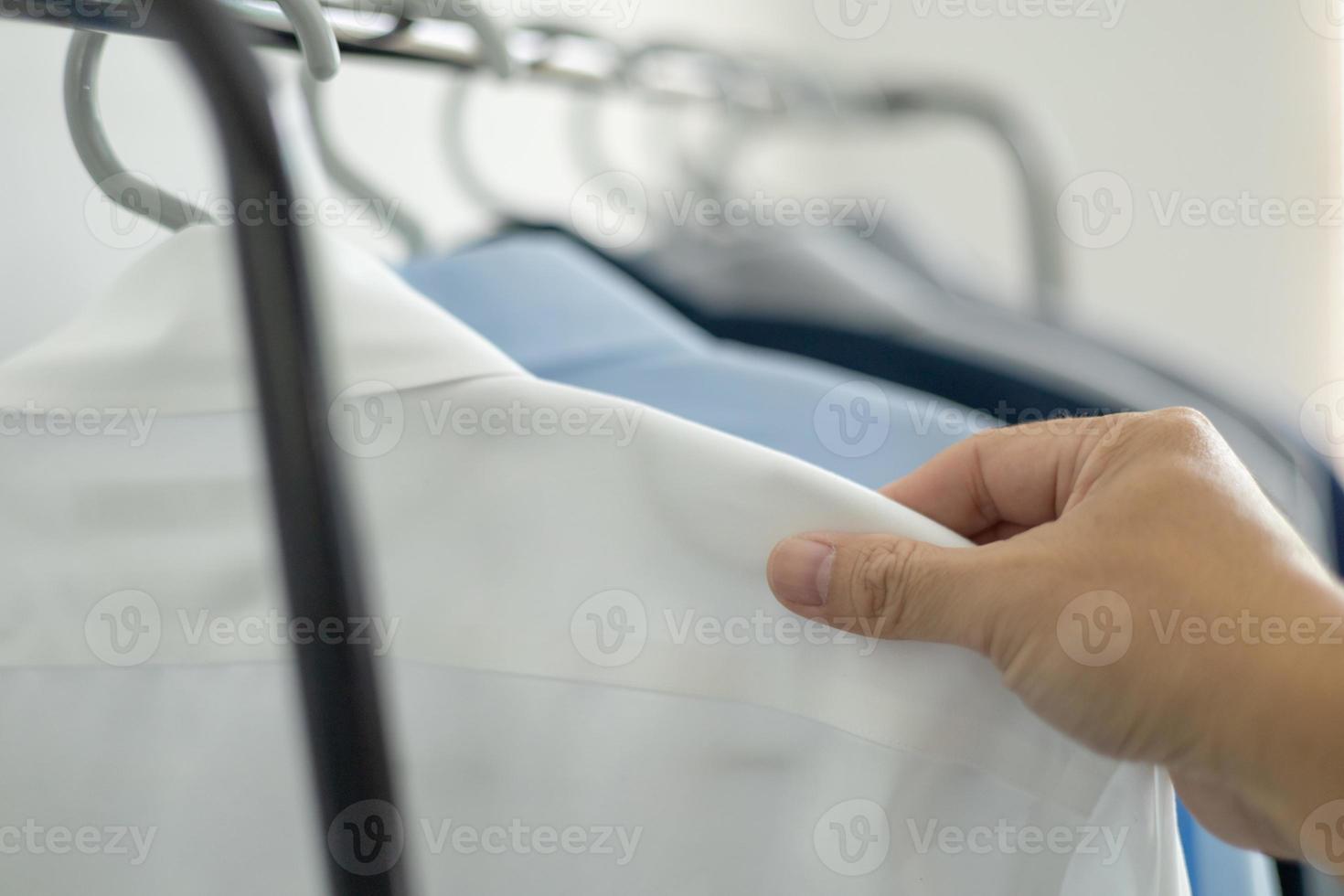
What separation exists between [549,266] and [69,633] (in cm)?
28

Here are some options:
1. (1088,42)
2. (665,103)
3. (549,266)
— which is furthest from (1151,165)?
(549,266)

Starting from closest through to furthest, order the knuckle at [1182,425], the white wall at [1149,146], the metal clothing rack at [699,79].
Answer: the knuckle at [1182,425] < the metal clothing rack at [699,79] < the white wall at [1149,146]

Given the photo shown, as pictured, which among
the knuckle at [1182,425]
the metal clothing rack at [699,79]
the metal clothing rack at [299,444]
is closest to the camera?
the metal clothing rack at [299,444]

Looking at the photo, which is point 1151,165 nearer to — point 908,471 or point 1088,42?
point 1088,42

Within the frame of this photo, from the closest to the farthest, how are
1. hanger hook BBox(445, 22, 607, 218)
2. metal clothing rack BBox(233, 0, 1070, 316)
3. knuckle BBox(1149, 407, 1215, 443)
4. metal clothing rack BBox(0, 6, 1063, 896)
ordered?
metal clothing rack BBox(0, 6, 1063, 896), knuckle BBox(1149, 407, 1215, 443), metal clothing rack BBox(233, 0, 1070, 316), hanger hook BBox(445, 22, 607, 218)

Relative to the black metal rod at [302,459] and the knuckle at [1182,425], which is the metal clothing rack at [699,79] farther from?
the knuckle at [1182,425]

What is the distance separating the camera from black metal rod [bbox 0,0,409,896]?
0.78ft

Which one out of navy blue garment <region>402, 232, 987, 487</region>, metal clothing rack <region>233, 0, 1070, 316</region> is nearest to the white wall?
metal clothing rack <region>233, 0, 1070, 316</region>

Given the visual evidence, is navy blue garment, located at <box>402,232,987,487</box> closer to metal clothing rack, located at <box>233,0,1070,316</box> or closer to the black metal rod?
metal clothing rack, located at <box>233,0,1070,316</box>

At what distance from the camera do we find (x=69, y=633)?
0.37 metres

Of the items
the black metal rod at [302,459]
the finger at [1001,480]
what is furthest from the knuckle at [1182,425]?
the black metal rod at [302,459]

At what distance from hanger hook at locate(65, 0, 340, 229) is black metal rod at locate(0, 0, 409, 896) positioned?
0.14 m

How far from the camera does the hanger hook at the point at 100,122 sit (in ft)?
1.27

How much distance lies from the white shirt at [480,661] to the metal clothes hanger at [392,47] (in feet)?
0.58
